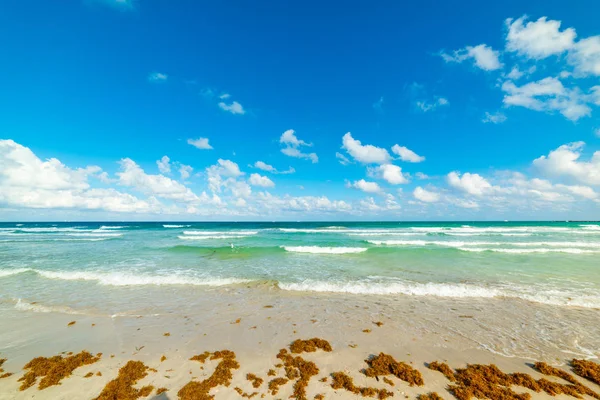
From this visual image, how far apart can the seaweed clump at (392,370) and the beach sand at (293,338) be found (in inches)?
4.1

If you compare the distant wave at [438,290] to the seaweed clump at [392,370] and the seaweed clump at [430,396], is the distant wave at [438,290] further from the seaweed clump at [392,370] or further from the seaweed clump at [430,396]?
the seaweed clump at [430,396]

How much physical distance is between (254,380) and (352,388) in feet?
5.72

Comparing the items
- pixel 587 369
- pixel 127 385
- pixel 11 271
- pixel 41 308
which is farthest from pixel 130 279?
pixel 587 369

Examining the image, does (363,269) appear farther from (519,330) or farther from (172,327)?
(172,327)

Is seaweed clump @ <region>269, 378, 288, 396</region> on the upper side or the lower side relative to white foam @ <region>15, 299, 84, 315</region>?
upper

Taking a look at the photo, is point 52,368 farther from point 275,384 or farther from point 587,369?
point 587,369

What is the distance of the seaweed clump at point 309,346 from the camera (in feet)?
17.8

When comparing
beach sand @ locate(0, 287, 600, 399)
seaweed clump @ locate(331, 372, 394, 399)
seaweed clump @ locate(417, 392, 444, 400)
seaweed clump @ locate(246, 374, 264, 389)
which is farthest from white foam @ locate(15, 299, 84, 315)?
seaweed clump @ locate(417, 392, 444, 400)

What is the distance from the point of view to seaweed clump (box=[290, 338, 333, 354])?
5.43 m

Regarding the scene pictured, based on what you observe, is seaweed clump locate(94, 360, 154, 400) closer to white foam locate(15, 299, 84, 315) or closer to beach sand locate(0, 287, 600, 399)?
beach sand locate(0, 287, 600, 399)

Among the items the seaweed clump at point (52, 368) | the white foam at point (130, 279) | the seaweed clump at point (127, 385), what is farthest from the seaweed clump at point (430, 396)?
the white foam at point (130, 279)

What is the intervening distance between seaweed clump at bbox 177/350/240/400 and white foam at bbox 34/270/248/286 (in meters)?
5.88

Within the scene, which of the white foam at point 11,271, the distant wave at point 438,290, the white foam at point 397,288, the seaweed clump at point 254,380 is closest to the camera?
the seaweed clump at point 254,380

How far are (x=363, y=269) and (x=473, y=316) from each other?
250 inches
